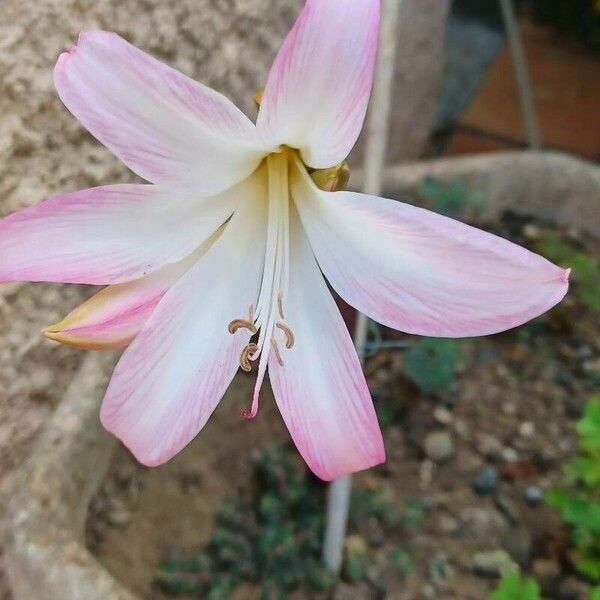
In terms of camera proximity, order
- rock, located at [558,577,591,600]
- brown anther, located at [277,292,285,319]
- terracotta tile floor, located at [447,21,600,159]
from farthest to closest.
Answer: terracotta tile floor, located at [447,21,600,159], rock, located at [558,577,591,600], brown anther, located at [277,292,285,319]

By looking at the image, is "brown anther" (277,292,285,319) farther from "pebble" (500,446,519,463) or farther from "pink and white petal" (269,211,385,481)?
"pebble" (500,446,519,463)

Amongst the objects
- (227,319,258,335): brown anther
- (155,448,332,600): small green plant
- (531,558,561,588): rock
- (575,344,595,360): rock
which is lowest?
(531,558,561,588): rock

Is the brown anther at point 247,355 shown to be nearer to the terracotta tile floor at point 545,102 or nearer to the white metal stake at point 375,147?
the white metal stake at point 375,147

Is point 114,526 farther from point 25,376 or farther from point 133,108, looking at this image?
point 133,108

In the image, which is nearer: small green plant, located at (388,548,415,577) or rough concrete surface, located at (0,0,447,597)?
rough concrete surface, located at (0,0,447,597)

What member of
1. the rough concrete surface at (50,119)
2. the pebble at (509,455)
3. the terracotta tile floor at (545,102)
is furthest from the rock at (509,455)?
the terracotta tile floor at (545,102)

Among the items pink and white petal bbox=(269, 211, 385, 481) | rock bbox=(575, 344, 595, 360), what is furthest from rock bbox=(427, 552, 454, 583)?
pink and white petal bbox=(269, 211, 385, 481)

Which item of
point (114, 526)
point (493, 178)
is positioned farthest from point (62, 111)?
point (493, 178)
